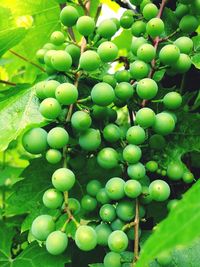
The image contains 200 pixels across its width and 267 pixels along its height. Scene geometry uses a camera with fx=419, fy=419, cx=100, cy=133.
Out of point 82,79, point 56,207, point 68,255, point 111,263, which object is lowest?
point 68,255

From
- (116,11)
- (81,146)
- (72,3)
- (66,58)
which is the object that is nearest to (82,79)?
(66,58)

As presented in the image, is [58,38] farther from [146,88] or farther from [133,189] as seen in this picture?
[133,189]

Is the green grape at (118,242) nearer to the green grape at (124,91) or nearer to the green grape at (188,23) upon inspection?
the green grape at (124,91)

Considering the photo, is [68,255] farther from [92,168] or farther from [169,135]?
[169,135]

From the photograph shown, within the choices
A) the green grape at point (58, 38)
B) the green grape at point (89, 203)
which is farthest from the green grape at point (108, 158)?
the green grape at point (58, 38)

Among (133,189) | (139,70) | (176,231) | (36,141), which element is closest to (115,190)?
(133,189)

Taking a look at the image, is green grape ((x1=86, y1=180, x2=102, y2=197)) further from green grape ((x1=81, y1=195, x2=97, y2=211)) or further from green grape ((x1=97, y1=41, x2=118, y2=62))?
green grape ((x1=97, y1=41, x2=118, y2=62))
